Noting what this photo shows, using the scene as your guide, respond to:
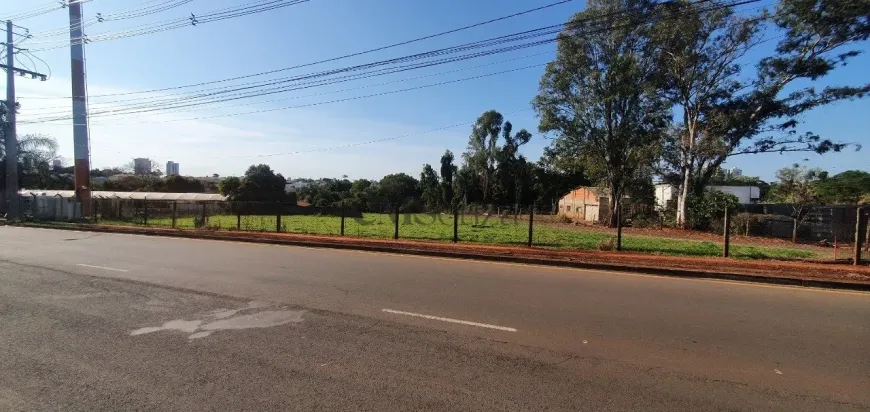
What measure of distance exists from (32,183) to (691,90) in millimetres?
74104

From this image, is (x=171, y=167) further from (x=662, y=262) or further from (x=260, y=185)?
(x=662, y=262)

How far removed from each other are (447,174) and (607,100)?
35.8 metres

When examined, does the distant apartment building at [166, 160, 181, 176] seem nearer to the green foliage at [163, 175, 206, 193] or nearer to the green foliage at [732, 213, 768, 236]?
the green foliage at [163, 175, 206, 193]

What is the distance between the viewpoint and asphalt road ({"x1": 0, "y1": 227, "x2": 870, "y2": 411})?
3.80 m

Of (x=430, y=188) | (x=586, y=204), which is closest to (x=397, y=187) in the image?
(x=430, y=188)

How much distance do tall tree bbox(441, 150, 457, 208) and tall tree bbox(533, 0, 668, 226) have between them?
3162 cm

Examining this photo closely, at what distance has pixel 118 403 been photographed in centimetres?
363

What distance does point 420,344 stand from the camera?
16.6 feet

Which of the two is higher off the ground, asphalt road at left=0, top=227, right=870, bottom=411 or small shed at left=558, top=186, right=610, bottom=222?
small shed at left=558, top=186, right=610, bottom=222

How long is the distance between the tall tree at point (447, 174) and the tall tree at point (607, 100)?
31.6m

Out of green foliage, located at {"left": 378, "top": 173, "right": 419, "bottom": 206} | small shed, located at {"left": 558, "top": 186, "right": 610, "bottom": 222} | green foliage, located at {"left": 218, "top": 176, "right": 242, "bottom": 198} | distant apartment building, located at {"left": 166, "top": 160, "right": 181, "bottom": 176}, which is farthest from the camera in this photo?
distant apartment building, located at {"left": 166, "top": 160, "right": 181, "bottom": 176}

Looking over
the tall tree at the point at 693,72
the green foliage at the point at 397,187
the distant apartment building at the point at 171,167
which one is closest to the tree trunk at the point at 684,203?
the tall tree at the point at 693,72

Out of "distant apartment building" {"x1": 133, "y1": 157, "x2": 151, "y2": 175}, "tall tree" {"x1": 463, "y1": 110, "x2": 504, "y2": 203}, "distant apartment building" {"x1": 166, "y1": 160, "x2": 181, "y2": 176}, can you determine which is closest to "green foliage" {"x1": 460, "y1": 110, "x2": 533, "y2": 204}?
"tall tree" {"x1": 463, "y1": 110, "x2": 504, "y2": 203}

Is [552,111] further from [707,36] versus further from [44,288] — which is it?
[44,288]
